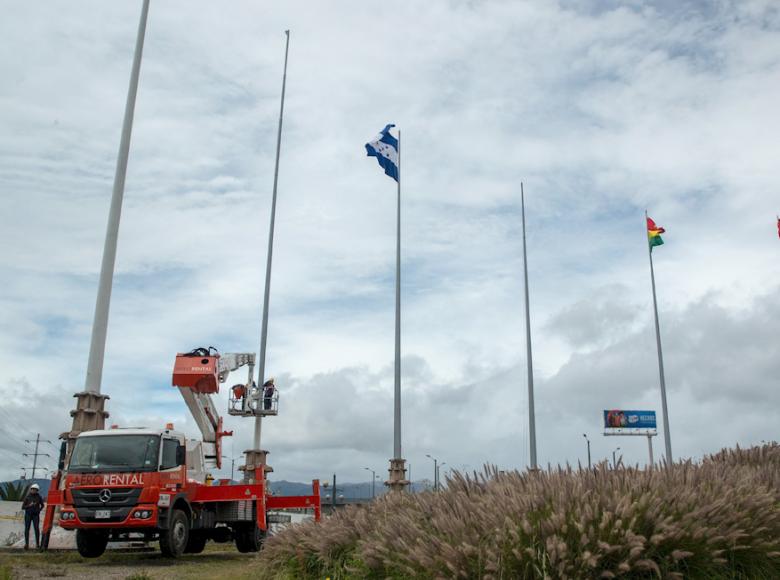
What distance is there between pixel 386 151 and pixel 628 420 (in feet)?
201

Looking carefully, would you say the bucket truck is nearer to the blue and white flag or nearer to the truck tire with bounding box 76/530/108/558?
the truck tire with bounding box 76/530/108/558

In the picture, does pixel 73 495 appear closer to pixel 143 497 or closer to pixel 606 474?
pixel 143 497

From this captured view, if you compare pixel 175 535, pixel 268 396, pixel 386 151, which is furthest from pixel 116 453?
pixel 386 151

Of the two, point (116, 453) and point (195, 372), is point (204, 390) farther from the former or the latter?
point (116, 453)

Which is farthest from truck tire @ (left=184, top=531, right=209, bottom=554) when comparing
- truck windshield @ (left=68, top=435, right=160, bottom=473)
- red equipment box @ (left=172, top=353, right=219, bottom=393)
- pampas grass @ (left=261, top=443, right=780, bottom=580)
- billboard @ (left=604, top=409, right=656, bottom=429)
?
billboard @ (left=604, top=409, right=656, bottom=429)

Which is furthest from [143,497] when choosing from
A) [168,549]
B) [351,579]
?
[351,579]

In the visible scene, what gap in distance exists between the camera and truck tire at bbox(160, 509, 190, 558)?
15.8 metres

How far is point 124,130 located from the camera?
74.4 feet

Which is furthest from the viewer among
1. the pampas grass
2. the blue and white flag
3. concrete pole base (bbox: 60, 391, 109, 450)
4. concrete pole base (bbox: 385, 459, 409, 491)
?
the blue and white flag

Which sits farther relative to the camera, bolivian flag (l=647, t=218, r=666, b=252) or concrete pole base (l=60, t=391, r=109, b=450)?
bolivian flag (l=647, t=218, r=666, b=252)

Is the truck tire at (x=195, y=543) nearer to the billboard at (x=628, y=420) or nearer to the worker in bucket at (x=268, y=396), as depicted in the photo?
the worker in bucket at (x=268, y=396)

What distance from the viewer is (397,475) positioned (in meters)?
23.8

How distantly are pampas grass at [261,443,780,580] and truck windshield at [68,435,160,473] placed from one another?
899 cm

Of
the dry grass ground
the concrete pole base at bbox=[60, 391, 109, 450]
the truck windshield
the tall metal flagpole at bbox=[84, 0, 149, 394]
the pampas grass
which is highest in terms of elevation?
the tall metal flagpole at bbox=[84, 0, 149, 394]
